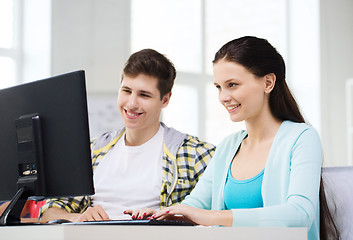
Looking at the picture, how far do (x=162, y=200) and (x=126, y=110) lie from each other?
0.43 m

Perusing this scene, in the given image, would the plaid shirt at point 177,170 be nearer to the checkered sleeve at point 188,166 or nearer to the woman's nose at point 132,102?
the checkered sleeve at point 188,166

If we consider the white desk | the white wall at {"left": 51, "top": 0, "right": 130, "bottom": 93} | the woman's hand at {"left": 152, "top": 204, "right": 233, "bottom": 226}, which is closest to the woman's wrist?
the woman's hand at {"left": 152, "top": 204, "right": 233, "bottom": 226}

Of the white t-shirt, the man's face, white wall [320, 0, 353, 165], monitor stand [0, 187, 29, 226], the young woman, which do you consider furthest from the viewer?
white wall [320, 0, 353, 165]

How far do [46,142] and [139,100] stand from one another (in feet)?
2.79

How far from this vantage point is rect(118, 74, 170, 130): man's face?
212 centimetres

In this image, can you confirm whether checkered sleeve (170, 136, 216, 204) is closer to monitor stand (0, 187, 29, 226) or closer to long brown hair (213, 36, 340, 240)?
long brown hair (213, 36, 340, 240)

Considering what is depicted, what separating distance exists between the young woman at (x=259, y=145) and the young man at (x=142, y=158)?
247 mm

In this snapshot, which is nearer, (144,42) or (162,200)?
(162,200)

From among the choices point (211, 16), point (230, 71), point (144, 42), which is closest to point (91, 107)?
point (144, 42)

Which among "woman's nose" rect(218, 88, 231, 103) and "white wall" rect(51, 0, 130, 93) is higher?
"white wall" rect(51, 0, 130, 93)

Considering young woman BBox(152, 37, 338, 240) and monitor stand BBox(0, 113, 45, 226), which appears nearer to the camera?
monitor stand BBox(0, 113, 45, 226)

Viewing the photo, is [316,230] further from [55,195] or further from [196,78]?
[196,78]

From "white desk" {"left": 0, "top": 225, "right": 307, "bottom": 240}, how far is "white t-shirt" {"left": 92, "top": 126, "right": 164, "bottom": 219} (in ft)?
3.46

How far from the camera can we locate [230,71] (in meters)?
1.65
